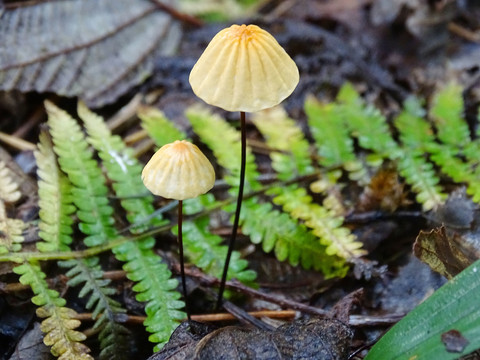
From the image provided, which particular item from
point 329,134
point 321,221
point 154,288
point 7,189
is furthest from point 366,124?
point 7,189

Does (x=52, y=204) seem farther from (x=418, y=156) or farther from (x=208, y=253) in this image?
(x=418, y=156)

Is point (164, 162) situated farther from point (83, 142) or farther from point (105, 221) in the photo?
point (83, 142)

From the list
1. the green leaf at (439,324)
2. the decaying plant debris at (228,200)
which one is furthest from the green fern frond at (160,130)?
the green leaf at (439,324)

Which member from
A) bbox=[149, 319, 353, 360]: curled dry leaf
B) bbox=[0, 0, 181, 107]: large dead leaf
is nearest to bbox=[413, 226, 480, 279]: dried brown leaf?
bbox=[149, 319, 353, 360]: curled dry leaf

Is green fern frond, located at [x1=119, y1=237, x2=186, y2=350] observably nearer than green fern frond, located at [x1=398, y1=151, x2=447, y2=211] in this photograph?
Yes

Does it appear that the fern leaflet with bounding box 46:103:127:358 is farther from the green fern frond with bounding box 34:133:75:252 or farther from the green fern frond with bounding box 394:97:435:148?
the green fern frond with bounding box 394:97:435:148

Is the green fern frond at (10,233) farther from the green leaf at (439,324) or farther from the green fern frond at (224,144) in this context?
the green leaf at (439,324)
